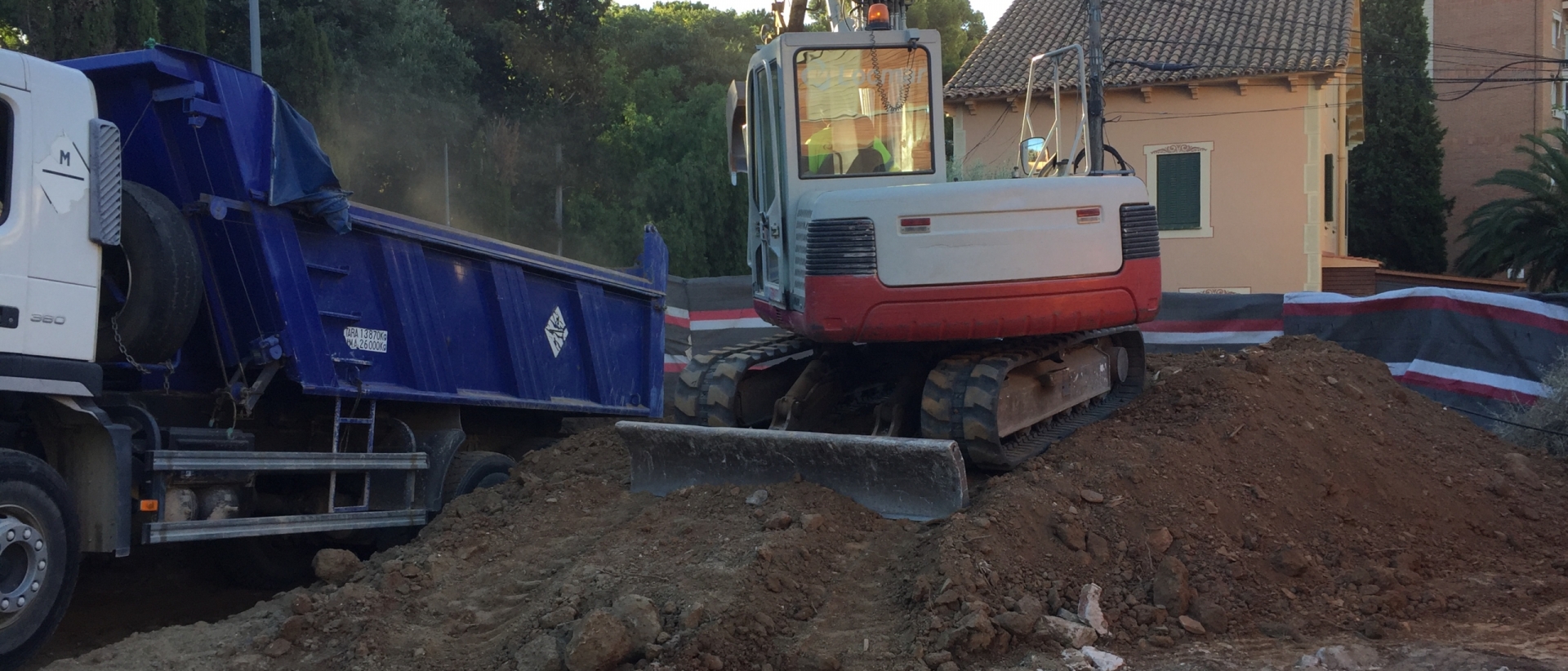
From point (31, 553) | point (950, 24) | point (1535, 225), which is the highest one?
point (950, 24)

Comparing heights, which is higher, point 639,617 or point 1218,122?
point 1218,122

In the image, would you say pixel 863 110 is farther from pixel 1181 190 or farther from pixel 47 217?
pixel 1181 190

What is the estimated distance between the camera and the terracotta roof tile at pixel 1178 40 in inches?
862

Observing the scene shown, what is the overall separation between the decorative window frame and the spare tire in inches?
754

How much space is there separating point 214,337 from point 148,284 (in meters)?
0.58

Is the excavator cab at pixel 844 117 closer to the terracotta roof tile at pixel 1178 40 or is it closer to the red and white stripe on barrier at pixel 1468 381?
the red and white stripe on barrier at pixel 1468 381

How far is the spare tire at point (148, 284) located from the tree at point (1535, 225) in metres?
26.2

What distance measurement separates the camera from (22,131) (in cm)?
560

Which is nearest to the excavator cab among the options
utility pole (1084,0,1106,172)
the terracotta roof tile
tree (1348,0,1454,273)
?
utility pole (1084,0,1106,172)

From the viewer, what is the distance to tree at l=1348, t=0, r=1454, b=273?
1302 inches

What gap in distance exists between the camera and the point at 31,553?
5316mm

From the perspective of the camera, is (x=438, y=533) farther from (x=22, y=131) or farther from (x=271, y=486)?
(x=22, y=131)

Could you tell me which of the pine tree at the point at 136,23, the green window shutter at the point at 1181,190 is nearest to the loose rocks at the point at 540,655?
the pine tree at the point at 136,23

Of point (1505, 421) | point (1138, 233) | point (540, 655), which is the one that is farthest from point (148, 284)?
point (1505, 421)
